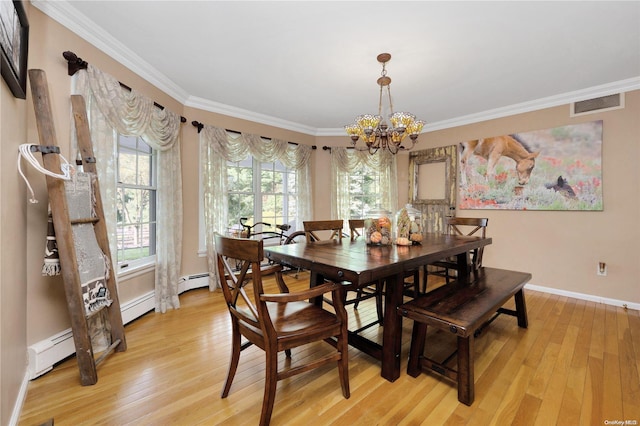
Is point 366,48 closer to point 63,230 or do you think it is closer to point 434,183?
point 63,230

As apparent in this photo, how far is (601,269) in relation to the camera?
10.7ft

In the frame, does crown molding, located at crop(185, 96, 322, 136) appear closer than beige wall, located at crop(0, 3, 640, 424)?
No

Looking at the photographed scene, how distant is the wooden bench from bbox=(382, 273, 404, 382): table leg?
0.20 feet

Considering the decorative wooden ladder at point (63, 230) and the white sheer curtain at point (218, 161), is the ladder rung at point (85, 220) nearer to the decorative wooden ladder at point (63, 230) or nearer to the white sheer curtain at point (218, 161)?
the decorative wooden ladder at point (63, 230)

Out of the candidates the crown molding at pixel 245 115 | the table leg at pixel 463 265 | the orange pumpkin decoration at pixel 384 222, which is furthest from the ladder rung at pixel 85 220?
the table leg at pixel 463 265

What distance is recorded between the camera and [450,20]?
2.07m

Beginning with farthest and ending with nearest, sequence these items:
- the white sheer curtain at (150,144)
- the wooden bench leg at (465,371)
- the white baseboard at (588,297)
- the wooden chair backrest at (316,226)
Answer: the white baseboard at (588,297) < the wooden chair backrest at (316,226) < the white sheer curtain at (150,144) < the wooden bench leg at (465,371)

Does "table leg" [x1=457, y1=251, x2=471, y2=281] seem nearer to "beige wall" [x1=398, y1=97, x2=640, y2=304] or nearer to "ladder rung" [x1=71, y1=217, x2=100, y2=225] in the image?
"beige wall" [x1=398, y1=97, x2=640, y2=304]

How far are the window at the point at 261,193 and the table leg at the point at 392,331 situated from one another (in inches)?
115

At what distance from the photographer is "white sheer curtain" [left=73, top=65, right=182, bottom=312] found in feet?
7.30

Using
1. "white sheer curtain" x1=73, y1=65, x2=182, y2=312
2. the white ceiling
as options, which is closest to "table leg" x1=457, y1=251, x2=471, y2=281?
the white ceiling

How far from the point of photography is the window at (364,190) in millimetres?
5156

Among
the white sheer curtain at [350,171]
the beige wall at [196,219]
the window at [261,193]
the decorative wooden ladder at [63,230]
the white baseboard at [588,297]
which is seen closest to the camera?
the beige wall at [196,219]

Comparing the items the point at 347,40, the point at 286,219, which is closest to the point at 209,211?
the point at 286,219
